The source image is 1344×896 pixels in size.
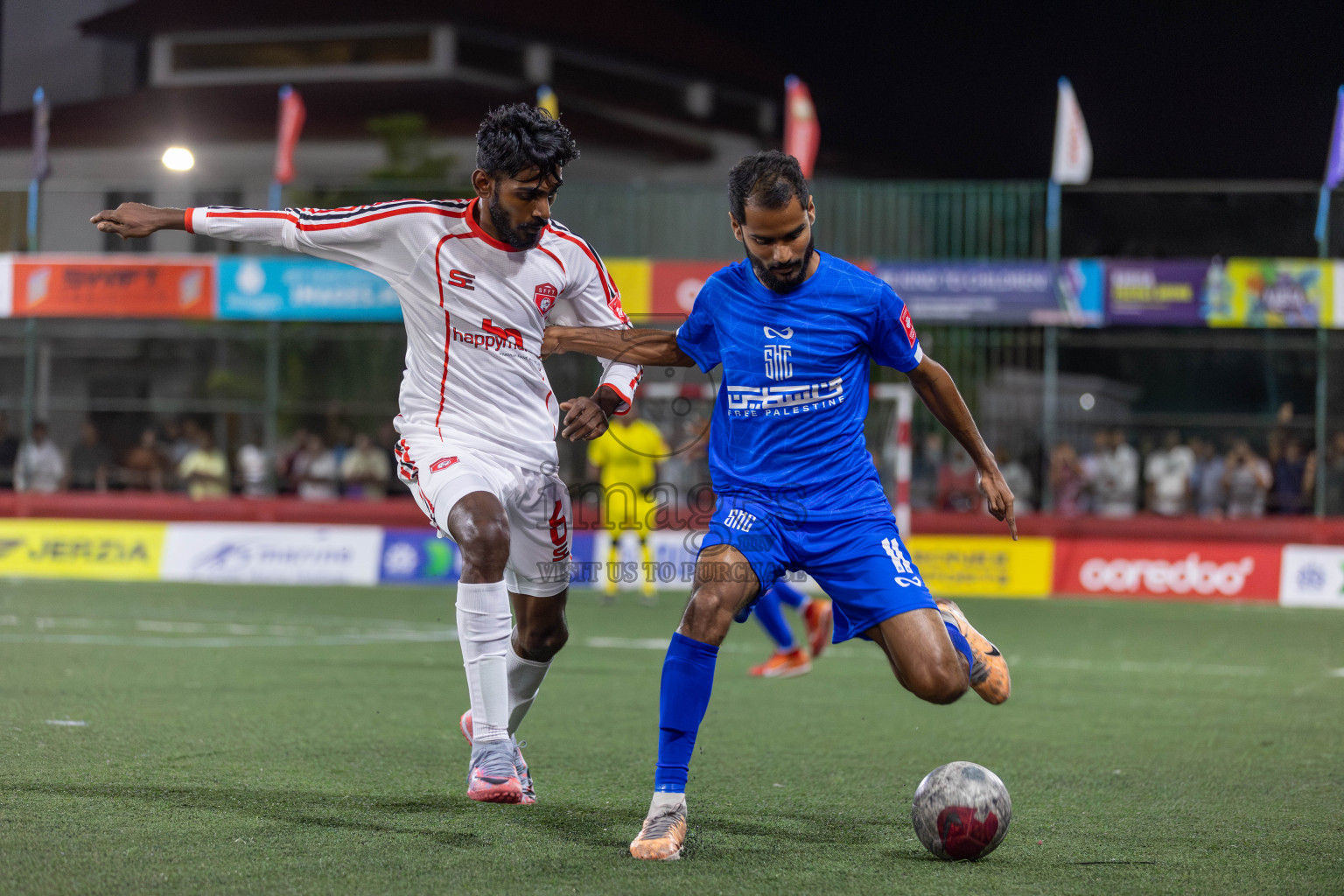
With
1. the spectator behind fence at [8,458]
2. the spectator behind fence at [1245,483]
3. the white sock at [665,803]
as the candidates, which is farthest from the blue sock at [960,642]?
the spectator behind fence at [8,458]

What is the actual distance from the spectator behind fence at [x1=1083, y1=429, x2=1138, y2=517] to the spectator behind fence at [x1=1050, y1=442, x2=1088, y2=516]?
0.12 meters

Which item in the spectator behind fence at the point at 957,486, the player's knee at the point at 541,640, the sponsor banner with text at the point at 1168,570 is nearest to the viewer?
the player's knee at the point at 541,640

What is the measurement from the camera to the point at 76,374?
2516cm

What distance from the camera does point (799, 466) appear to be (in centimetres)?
457

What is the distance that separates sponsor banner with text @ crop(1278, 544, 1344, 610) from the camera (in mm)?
15820

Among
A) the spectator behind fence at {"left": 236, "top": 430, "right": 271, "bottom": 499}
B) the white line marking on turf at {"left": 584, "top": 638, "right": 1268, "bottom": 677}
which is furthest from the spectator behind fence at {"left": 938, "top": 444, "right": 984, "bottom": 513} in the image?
the spectator behind fence at {"left": 236, "top": 430, "right": 271, "bottom": 499}

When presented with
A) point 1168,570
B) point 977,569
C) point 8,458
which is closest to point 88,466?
point 8,458

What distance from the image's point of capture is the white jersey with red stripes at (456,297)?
16.9ft

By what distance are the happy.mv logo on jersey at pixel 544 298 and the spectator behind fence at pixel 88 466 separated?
16.1 meters

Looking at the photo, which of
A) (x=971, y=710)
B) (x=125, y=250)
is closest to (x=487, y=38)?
(x=125, y=250)

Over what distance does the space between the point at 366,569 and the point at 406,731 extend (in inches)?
414

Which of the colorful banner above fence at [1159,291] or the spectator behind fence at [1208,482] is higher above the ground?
the colorful banner above fence at [1159,291]

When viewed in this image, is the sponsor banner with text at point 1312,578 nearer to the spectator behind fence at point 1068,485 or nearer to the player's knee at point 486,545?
the spectator behind fence at point 1068,485

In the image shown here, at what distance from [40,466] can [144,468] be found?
1.41 m
